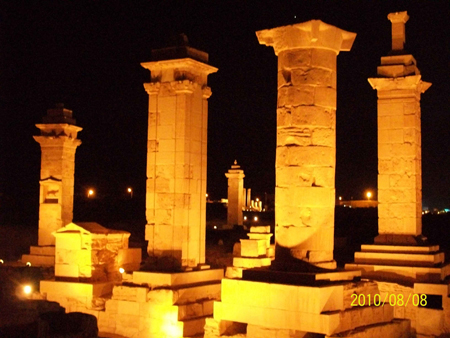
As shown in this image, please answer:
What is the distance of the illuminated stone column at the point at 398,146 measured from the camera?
13133 millimetres

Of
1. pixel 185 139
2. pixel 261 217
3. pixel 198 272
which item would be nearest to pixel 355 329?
pixel 198 272

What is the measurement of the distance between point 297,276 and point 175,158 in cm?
466

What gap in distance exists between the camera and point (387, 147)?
43.9ft

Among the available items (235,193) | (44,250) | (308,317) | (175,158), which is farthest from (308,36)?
(235,193)

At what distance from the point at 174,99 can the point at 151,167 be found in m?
1.51

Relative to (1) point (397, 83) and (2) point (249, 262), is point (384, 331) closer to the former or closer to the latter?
(2) point (249, 262)

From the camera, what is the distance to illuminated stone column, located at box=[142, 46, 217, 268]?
41.1 ft

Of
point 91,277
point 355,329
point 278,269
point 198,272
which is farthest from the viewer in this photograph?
point 91,277

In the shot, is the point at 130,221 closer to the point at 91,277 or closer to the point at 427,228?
the point at 427,228

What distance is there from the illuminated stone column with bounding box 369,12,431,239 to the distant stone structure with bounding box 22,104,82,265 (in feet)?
32.8

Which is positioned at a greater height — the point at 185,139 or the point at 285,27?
the point at 285,27

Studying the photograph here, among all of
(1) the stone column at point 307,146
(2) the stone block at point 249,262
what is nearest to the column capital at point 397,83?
(1) the stone column at point 307,146

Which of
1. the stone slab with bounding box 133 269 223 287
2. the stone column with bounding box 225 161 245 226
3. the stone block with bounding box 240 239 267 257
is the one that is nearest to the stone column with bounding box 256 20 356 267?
the stone slab with bounding box 133 269 223 287

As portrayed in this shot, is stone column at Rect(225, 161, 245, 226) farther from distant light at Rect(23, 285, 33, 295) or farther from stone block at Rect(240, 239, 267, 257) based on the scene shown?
distant light at Rect(23, 285, 33, 295)
